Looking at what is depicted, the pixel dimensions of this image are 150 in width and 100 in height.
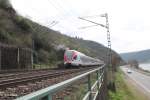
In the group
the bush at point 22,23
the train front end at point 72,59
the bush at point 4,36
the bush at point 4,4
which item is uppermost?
the bush at point 4,4

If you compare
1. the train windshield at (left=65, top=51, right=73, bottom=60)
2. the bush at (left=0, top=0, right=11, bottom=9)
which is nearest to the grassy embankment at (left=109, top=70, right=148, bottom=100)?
the train windshield at (left=65, top=51, right=73, bottom=60)

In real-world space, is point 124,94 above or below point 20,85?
below

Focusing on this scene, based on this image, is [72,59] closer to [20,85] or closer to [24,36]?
[24,36]

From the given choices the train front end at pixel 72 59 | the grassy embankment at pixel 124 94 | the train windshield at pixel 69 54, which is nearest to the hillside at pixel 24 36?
the grassy embankment at pixel 124 94

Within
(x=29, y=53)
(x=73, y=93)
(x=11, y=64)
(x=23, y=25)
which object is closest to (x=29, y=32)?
(x=23, y=25)

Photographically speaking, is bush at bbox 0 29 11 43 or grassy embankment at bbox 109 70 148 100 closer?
grassy embankment at bbox 109 70 148 100

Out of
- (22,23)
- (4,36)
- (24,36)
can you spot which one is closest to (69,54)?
(4,36)

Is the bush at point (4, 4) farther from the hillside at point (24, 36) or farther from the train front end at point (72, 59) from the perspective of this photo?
the train front end at point (72, 59)

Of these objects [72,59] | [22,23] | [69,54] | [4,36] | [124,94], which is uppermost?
[22,23]

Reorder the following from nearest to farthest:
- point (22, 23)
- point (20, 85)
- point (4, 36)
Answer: point (20, 85), point (4, 36), point (22, 23)

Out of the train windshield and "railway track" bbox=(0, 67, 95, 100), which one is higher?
the train windshield

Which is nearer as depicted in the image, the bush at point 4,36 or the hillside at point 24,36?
the bush at point 4,36

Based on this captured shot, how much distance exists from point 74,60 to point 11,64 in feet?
30.7

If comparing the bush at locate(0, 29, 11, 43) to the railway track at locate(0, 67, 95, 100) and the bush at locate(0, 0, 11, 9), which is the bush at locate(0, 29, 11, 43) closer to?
the bush at locate(0, 0, 11, 9)
